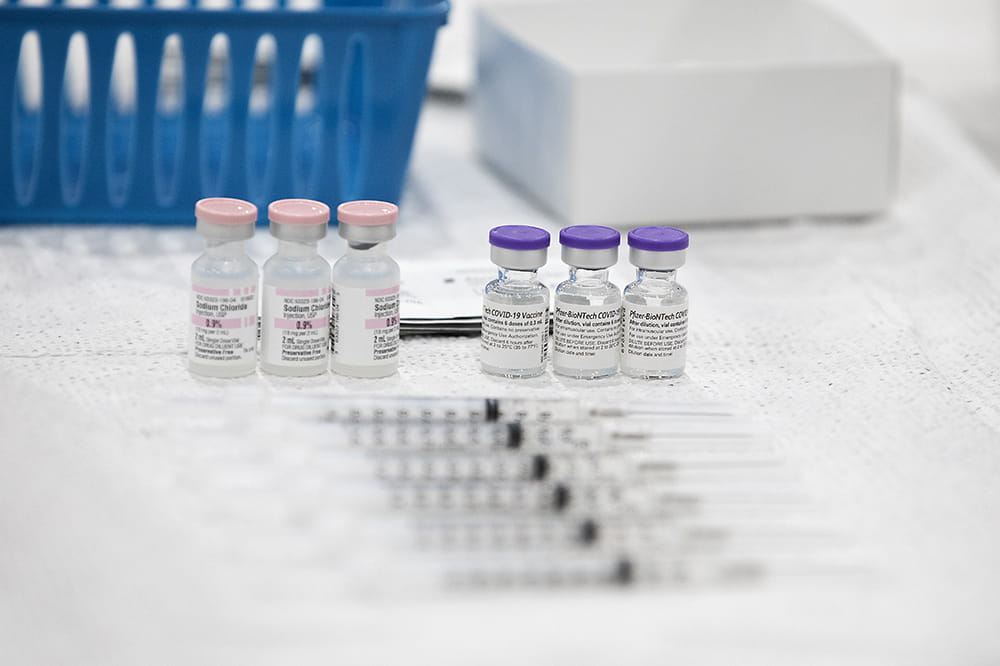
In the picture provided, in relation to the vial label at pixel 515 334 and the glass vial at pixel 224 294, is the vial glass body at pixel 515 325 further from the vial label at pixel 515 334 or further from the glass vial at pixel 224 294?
the glass vial at pixel 224 294

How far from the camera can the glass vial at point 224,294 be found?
0.88 meters

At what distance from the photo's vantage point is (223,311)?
89cm

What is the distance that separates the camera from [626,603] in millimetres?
663

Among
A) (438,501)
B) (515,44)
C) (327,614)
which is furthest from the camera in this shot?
(515,44)

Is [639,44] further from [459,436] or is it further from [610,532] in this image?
[610,532]

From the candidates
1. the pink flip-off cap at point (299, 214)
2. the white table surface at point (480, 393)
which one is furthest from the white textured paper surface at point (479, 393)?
the pink flip-off cap at point (299, 214)

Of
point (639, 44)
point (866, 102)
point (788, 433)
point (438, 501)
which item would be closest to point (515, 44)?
point (639, 44)

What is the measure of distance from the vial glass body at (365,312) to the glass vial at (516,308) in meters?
0.07

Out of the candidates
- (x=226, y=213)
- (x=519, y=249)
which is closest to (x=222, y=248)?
(x=226, y=213)

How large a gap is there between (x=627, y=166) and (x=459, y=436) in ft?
1.67

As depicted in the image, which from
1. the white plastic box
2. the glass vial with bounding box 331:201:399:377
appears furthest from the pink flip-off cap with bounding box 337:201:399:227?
the white plastic box

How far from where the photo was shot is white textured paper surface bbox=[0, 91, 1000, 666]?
636 mm

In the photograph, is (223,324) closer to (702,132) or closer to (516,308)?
(516,308)

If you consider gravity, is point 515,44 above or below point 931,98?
above
